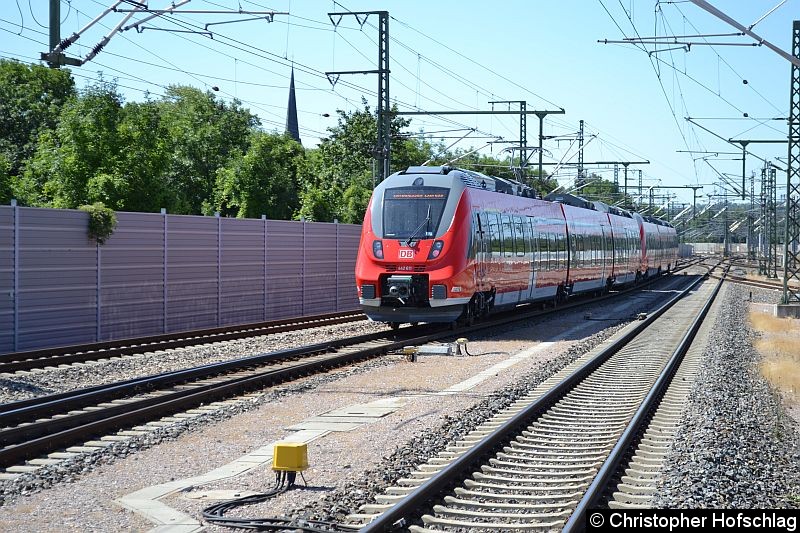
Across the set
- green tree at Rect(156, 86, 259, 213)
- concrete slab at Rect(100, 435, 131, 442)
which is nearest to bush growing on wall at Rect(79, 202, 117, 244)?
concrete slab at Rect(100, 435, 131, 442)

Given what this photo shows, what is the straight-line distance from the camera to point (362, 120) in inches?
2464

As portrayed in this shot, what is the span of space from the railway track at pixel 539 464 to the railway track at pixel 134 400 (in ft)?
12.4

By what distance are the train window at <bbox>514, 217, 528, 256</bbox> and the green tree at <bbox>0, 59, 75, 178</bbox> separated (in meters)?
38.8

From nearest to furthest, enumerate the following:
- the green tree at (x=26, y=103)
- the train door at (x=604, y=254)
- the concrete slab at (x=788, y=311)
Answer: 1. the concrete slab at (x=788, y=311)
2. the train door at (x=604, y=254)
3. the green tree at (x=26, y=103)

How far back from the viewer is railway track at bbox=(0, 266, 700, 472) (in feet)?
32.9

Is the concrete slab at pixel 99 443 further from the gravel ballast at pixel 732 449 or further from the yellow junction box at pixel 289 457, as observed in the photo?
the gravel ballast at pixel 732 449

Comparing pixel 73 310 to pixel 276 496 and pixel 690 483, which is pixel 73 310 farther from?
pixel 690 483

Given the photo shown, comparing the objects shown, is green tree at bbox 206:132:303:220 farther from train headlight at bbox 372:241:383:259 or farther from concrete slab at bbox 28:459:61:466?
concrete slab at bbox 28:459:61:466

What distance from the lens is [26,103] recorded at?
204 feet

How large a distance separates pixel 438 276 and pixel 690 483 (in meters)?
12.6

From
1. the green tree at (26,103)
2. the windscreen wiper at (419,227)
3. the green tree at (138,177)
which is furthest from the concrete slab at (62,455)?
the green tree at (26,103)

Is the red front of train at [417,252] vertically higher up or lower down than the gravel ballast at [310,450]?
higher up

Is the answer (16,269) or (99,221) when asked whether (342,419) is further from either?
(99,221)

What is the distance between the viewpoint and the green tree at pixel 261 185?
48.5 meters
